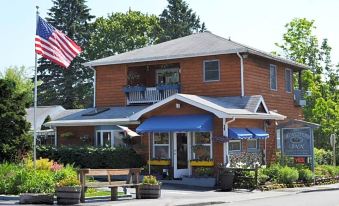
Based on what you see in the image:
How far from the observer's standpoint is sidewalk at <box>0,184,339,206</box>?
740 inches

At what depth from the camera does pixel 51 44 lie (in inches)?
842

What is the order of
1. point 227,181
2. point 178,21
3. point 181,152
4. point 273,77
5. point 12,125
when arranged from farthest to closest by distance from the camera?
point 178,21 < point 273,77 < point 181,152 < point 227,181 < point 12,125

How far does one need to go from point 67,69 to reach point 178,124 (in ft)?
129

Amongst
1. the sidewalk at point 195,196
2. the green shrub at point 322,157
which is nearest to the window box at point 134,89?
the sidewalk at point 195,196

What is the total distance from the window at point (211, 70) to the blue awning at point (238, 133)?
492cm

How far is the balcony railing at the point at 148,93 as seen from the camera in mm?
33344

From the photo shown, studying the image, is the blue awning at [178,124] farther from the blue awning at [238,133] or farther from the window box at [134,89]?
the window box at [134,89]

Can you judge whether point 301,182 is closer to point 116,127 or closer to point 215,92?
point 215,92

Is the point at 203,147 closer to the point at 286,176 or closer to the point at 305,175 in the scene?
the point at 286,176

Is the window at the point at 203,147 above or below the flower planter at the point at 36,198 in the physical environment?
above

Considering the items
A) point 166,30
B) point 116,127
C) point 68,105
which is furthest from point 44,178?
point 166,30

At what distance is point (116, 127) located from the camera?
32281 millimetres

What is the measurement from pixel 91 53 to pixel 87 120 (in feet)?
110

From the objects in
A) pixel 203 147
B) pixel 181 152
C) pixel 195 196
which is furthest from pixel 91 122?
pixel 195 196
